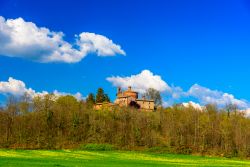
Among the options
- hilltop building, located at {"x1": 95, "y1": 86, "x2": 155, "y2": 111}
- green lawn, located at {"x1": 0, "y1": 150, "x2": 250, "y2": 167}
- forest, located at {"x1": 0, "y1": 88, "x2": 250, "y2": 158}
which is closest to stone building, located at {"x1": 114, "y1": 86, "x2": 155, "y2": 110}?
hilltop building, located at {"x1": 95, "y1": 86, "x2": 155, "y2": 111}

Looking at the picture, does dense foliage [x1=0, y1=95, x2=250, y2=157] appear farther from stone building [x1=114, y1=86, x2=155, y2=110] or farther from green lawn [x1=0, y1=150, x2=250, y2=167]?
stone building [x1=114, y1=86, x2=155, y2=110]

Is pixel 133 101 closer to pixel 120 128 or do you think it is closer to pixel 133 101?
pixel 133 101

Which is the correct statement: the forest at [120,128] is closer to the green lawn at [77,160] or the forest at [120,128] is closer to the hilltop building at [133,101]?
the green lawn at [77,160]

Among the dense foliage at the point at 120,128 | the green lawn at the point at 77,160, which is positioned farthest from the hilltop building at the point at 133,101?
the green lawn at the point at 77,160

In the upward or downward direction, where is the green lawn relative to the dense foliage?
downward

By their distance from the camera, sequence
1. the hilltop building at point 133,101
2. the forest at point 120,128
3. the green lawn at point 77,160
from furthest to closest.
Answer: the hilltop building at point 133,101, the forest at point 120,128, the green lawn at point 77,160

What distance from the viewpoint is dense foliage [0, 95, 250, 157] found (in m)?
106

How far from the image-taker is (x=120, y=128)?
11706 centimetres

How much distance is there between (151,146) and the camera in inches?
4309

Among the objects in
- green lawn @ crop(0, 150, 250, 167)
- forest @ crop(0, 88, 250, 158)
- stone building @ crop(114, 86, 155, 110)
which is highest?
stone building @ crop(114, 86, 155, 110)

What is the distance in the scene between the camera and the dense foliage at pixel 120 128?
105938 mm

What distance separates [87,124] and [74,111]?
6.12 metres

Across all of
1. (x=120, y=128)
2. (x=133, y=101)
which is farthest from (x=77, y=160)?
(x=133, y=101)

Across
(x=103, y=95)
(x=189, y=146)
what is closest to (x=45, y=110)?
(x=189, y=146)
